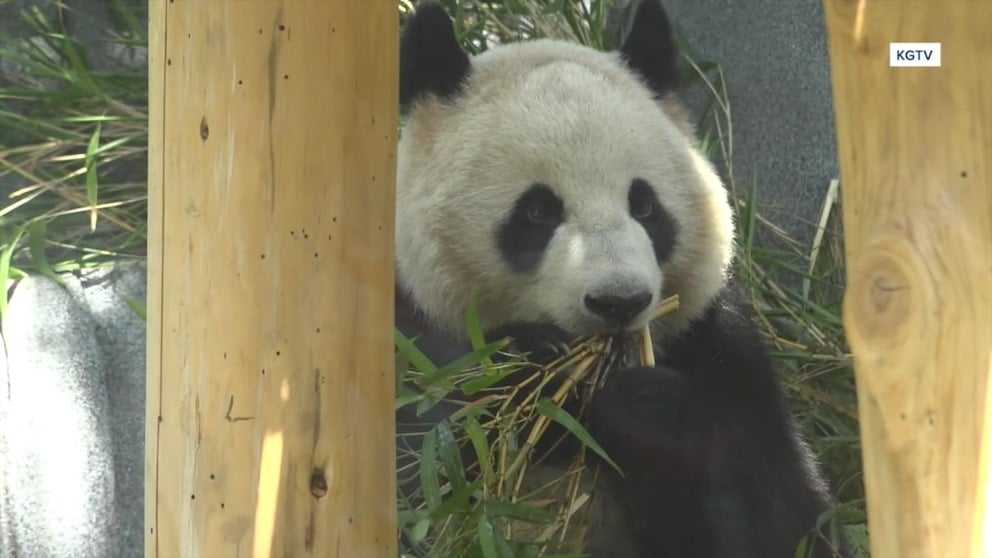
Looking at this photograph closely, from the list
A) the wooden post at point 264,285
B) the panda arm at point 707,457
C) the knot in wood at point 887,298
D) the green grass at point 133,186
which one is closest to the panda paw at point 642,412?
the panda arm at point 707,457

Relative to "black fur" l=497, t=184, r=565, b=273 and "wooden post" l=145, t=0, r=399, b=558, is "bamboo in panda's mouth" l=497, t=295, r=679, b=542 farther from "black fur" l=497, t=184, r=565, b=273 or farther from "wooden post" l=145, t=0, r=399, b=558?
"wooden post" l=145, t=0, r=399, b=558

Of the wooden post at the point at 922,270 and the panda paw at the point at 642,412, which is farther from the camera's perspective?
the panda paw at the point at 642,412

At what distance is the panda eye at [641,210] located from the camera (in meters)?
2.48

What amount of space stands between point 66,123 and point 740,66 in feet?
6.15

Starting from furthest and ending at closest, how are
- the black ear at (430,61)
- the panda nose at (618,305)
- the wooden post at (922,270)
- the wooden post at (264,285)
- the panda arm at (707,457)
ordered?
the black ear at (430,61)
the panda arm at (707,457)
the panda nose at (618,305)
the wooden post at (264,285)
the wooden post at (922,270)

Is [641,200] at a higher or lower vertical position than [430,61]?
lower

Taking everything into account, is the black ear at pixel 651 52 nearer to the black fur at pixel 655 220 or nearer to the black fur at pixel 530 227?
the black fur at pixel 655 220

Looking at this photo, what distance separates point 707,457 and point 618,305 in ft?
1.49

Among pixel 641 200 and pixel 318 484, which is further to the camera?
pixel 641 200

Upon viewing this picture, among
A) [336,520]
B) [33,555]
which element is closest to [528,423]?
[336,520]

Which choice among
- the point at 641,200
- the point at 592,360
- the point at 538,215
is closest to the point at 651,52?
the point at 641,200

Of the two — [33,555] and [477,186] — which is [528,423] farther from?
[33,555]

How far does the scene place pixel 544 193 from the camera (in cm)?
245

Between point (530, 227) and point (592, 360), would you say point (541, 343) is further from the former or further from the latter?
point (530, 227)
